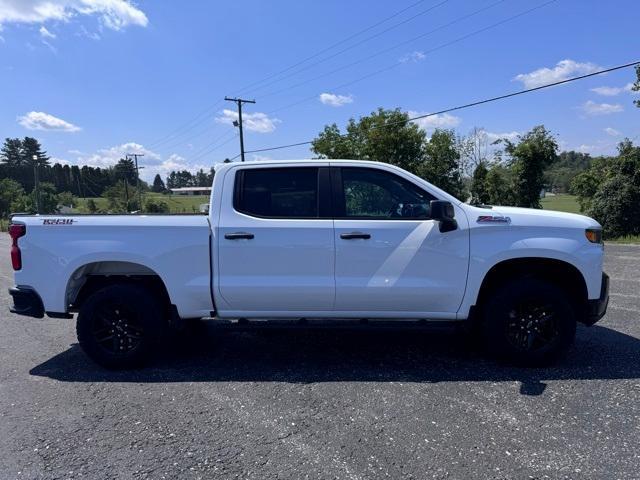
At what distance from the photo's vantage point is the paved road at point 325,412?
310 centimetres

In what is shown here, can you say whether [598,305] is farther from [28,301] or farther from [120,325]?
[28,301]

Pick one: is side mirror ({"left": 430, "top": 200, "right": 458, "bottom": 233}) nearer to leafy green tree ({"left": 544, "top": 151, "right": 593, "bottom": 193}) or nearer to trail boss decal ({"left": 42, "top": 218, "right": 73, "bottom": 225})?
trail boss decal ({"left": 42, "top": 218, "right": 73, "bottom": 225})

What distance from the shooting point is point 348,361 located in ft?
16.1

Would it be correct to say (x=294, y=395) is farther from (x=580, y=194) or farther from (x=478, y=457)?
(x=580, y=194)

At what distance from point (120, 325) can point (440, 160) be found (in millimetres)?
32654

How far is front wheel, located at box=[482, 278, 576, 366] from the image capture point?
447 centimetres

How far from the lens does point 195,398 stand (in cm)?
413

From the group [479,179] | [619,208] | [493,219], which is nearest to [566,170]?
[479,179]

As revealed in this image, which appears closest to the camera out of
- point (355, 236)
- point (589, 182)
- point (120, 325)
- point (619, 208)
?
point (355, 236)

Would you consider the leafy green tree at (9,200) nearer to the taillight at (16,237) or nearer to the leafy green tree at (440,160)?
the leafy green tree at (440,160)

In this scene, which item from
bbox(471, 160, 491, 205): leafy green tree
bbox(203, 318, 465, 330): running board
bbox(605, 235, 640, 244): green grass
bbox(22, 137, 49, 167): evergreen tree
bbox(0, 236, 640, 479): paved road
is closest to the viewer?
bbox(0, 236, 640, 479): paved road

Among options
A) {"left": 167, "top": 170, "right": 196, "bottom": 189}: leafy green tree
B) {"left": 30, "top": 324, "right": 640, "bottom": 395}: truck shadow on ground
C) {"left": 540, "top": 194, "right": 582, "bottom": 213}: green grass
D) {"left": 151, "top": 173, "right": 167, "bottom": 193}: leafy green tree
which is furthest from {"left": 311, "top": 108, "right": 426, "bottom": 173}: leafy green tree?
{"left": 151, "top": 173, "right": 167, "bottom": 193}: leafy green tree

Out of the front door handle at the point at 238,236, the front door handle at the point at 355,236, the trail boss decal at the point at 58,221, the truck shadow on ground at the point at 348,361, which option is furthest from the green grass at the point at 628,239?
the trail boss decal at the point at 58,221

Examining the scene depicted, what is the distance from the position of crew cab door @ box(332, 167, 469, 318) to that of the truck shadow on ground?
59 centimetres
